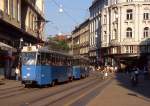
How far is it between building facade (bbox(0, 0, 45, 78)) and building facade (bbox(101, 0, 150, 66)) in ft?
130

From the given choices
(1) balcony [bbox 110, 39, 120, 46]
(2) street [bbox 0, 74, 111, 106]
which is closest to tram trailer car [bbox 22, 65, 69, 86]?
(2) street [bbox 0, 74, 111, 106]

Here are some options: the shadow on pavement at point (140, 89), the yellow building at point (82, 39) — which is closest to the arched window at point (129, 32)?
the yellow building at point (82, 39)

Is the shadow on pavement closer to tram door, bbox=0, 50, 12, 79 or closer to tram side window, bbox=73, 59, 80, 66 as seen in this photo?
tram side window, bbox=73, 59, 80, 66

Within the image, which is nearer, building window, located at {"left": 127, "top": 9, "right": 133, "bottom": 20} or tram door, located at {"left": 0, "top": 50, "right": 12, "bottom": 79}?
tram door, located at {"left": 0, "top": 50, "right": 12, "bottom": 79}

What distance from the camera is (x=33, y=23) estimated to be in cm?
7094

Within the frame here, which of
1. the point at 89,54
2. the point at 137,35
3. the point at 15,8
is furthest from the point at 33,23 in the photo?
the point at 89,54

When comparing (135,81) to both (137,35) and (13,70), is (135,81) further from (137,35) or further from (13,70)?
(137,35)

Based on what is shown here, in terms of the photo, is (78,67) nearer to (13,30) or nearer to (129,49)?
(13,30)

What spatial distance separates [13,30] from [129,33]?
188 feet

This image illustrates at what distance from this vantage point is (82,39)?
148 m

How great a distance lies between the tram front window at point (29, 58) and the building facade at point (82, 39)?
98687 mm

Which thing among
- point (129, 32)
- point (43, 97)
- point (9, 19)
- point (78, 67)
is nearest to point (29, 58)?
point (43, 97)

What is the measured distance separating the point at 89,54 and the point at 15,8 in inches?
3076

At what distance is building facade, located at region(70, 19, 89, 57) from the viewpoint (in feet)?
459
